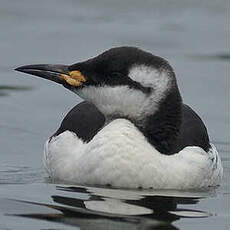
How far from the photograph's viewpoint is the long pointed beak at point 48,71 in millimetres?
12852

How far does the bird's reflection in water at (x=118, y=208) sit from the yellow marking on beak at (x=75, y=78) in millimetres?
913

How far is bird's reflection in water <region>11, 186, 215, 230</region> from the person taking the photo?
1148 centimetres

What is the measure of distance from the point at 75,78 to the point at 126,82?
0.47 meters

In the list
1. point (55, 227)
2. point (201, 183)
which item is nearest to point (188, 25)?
point (201, 183)

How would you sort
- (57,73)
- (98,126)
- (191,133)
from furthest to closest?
(191,133), (98,126), (57,73)

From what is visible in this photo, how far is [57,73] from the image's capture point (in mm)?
12883

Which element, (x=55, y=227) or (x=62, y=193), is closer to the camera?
(x=55, y=227)

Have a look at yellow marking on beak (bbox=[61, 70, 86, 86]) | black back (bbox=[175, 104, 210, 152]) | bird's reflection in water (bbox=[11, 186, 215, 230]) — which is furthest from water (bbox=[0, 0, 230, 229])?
yellow marking on beak (bbox=[61, 70, 86, 86])

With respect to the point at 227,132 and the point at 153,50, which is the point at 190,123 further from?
the point at 153,50

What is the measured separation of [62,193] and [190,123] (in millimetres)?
1714

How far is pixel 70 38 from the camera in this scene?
70.6 feet

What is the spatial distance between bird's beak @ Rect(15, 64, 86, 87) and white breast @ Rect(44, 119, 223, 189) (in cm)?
49

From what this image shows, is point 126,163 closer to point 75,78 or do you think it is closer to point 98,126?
point 98,126

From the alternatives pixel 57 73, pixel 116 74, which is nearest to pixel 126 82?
pixel 116 74
